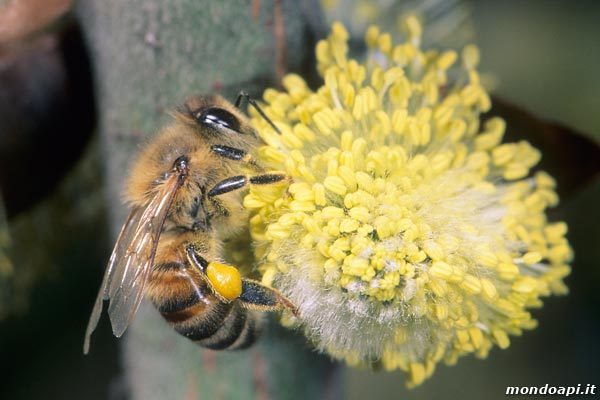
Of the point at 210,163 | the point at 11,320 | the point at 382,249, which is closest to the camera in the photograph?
the point at 382,249

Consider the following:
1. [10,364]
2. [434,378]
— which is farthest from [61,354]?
[434,378]

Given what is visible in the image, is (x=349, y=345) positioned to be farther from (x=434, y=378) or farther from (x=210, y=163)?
(x=434, y=378)

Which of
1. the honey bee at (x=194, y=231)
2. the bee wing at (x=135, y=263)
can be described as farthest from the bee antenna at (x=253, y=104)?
the bee wing at (x=135, y=263)

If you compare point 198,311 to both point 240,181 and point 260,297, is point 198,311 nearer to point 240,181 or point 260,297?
point 260,297

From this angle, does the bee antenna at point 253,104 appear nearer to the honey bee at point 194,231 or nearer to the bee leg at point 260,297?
the honey bee at point 194,231

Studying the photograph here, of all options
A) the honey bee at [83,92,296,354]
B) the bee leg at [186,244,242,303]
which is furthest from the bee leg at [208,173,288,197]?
the bee leg at [186,244,242,303]

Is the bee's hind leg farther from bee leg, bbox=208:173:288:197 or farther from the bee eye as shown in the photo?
the bee eye

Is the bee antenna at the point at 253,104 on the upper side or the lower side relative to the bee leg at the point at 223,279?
upper
